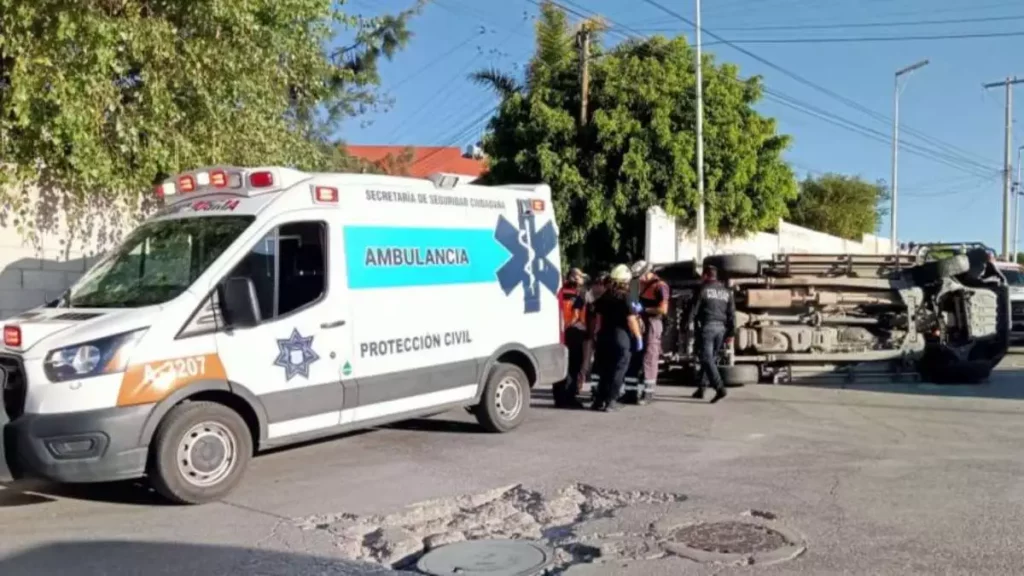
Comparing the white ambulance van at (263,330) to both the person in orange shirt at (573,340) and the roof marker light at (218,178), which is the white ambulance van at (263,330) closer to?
the roof marker light at (218,178)

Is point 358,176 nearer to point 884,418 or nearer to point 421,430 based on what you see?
point 421,430

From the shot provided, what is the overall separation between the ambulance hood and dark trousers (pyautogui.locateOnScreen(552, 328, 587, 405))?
5.88 metres

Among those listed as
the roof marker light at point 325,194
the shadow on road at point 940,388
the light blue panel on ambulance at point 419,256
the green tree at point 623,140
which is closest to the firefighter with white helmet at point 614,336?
the light blue panel on ambulance at point 419,256

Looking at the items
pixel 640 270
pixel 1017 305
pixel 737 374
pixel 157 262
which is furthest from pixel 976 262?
pixel 157 262

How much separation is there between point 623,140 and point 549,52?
11.6ft

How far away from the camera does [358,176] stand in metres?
8.15

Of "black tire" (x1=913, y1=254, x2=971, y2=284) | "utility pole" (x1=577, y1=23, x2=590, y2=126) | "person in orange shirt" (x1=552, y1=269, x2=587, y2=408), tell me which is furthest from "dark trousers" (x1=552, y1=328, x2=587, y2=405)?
"utility pole" (x1=577, y1=23, x2=590, y2=126)

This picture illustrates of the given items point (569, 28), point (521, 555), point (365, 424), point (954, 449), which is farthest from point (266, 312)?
point (569, 28)

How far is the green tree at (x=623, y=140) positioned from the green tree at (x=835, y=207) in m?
17.3

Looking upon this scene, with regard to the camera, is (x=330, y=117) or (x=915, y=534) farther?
(x=330, y=117)

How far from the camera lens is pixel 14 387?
21.0 feet

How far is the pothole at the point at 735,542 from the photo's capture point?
552 cm

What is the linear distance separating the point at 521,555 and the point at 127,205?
821cm

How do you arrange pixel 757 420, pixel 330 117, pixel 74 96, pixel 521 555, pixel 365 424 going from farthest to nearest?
1. pixel 330 117
2. pixel 757 420
3. pixel 74 96
4. pixel 365 424
5. pixel 521 555
